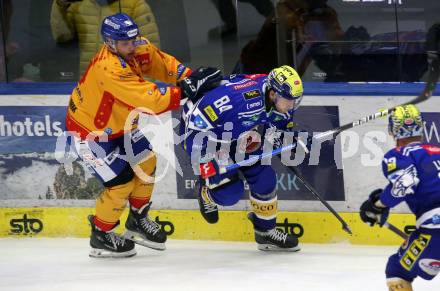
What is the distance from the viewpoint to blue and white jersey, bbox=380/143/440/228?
4242 millimetres

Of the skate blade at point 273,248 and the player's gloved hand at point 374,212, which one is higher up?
the player's gloved hand at point 374,212

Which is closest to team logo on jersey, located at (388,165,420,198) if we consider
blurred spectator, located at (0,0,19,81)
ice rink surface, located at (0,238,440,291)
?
ice rink surface, located at (0,238,440,291)

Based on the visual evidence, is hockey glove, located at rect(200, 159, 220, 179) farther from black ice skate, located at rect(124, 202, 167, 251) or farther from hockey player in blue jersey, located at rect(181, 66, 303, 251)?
black ice skate, located at rect(124, 202, 167, 251)

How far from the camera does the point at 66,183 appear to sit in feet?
20.7

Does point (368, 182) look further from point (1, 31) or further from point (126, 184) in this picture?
point (1, 31)

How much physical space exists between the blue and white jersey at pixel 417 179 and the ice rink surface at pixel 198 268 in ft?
2.66

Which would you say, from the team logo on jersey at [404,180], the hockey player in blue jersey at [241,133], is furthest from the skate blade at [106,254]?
the team logo on jersey at [404,180]

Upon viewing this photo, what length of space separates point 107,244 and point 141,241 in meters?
0.19

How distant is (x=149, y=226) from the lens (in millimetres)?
5922

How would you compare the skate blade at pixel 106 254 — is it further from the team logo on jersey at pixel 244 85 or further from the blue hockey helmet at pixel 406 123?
the blue hockey helmet at pixel 406 123

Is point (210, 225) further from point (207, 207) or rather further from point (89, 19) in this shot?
point (89, 19)

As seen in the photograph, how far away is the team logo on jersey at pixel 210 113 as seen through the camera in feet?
18.1

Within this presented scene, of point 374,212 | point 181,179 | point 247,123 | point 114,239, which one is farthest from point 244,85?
point 374,212

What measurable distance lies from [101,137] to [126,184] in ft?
0.91
